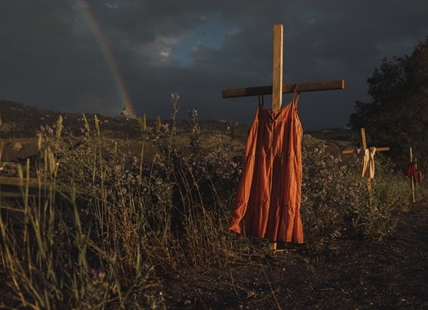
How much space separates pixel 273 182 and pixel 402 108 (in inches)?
601

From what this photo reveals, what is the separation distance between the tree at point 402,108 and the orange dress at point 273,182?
14.8 m

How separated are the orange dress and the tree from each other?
1475 cm

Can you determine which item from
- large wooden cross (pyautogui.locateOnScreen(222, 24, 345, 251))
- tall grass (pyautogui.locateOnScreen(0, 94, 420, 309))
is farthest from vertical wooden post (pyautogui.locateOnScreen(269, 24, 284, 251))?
tall grass (pyautogui.locateOnScreen(0, 94, 420, 309))

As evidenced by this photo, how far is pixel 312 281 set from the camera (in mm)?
5047

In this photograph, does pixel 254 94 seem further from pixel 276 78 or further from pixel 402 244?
pixel 402 244

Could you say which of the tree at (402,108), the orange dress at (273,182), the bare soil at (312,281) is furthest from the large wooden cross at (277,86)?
the tree at (402,108)

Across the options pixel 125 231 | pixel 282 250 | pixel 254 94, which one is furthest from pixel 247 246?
pixel 254 94

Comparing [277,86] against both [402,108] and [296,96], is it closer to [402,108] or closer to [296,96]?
[296,96]

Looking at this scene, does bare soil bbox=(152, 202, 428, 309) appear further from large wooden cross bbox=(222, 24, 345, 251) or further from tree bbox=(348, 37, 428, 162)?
tree bbox=(348, 37, 428, 162)

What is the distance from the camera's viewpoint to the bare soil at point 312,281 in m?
4.32

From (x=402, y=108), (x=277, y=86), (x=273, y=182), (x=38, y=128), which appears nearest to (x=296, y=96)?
(x=277, y=86)

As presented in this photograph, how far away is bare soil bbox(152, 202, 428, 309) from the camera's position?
170 inches

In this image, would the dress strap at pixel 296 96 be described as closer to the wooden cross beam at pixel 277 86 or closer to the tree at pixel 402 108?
the wooden cross beam at pixel 277 86

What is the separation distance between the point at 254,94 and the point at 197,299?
10.5 ft
